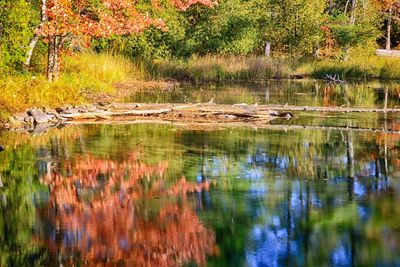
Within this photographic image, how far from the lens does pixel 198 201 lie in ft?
29.4

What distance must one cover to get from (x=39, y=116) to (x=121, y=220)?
9196 mm

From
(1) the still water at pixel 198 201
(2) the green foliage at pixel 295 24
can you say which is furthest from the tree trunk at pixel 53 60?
(2) the green foliage at pixel 295 24

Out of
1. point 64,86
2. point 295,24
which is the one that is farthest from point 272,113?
point 295,24

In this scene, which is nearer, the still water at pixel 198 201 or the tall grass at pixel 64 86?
the still water at pixel 198 201

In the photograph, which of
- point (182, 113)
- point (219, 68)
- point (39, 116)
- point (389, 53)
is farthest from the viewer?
point (389, 53)

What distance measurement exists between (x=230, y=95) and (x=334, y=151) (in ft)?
39.4

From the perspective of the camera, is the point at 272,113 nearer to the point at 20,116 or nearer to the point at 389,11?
the point at 20,116

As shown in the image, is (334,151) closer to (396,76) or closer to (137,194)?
(137,194)

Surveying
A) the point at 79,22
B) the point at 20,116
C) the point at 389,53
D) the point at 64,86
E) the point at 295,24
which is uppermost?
the point at 295,24

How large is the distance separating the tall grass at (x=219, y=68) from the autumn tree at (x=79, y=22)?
1075 cm

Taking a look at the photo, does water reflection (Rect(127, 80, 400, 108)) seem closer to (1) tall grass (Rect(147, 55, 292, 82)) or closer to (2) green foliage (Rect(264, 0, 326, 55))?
(1) tall grass (Rect(147, 55, 292, 82))

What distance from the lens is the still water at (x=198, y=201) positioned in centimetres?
693

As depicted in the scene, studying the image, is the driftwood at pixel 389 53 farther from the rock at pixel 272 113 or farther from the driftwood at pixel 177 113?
the driftwood at pixel 177 113

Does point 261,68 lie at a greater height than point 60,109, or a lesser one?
greater
